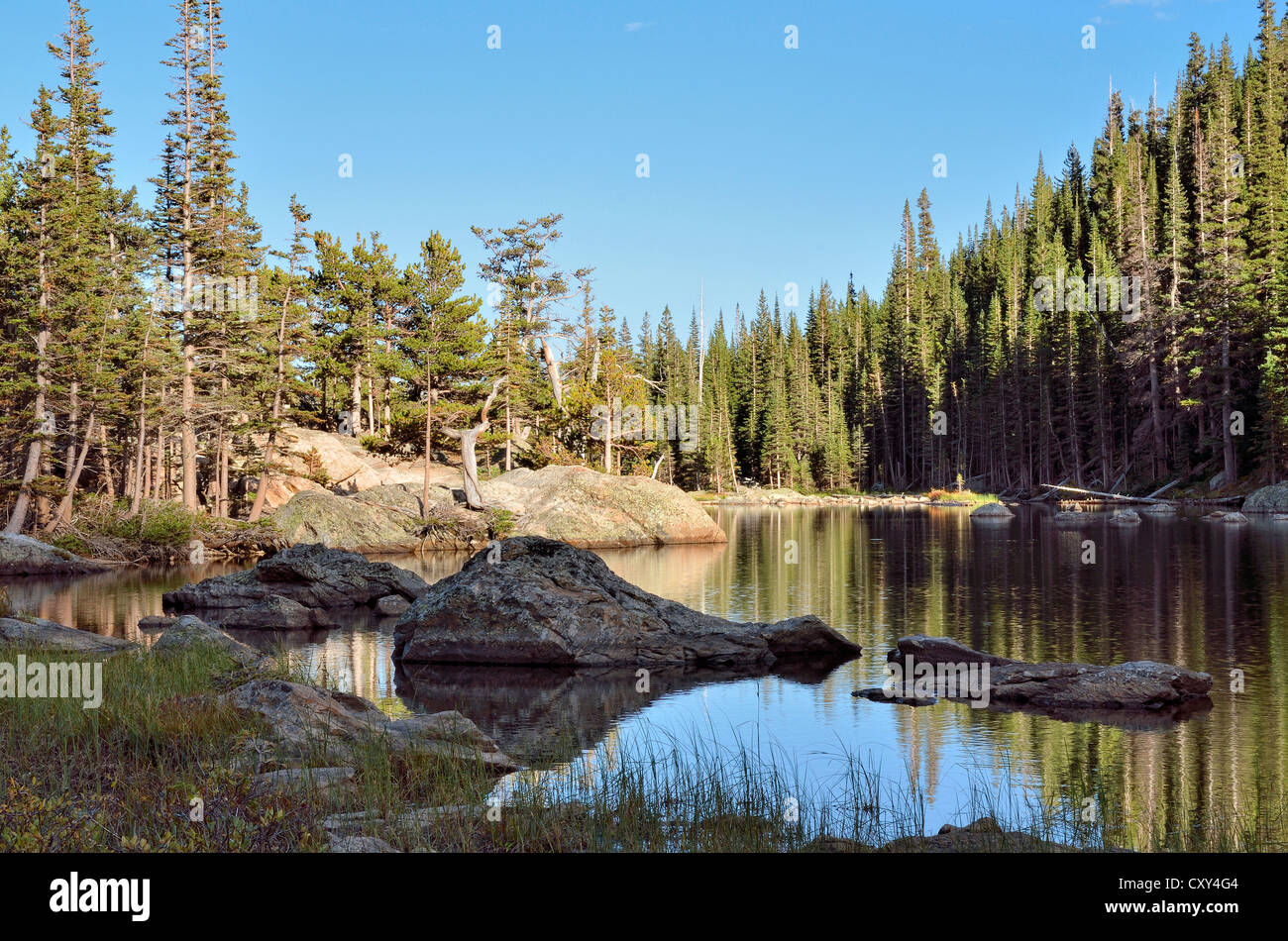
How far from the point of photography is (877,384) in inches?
5059

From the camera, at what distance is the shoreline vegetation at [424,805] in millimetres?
7371

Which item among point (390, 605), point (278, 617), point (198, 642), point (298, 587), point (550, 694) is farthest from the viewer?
point (298, 587)

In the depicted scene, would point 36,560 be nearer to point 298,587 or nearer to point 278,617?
point 298,587

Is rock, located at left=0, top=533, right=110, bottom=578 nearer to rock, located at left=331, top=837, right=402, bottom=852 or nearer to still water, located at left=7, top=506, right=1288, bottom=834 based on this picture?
still water, located at left=7, top=506, right=1288, bottom=834

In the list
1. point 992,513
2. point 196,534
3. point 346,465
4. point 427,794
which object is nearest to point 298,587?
point 196,534

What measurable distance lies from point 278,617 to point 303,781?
16.2 metres

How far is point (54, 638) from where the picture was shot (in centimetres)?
1708

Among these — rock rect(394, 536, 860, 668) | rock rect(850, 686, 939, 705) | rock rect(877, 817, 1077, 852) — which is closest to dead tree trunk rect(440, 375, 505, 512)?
rock rect(394, 536, 860, 668)

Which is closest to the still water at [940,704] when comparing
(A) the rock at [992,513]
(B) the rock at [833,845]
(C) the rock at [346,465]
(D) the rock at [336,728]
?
(D) the rock at [336,728]

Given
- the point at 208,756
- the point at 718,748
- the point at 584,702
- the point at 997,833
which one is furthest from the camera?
the point at 584,702

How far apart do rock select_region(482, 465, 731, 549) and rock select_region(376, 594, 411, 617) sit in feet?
66.8

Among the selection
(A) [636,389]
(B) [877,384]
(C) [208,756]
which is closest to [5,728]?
(C) [208,756]
